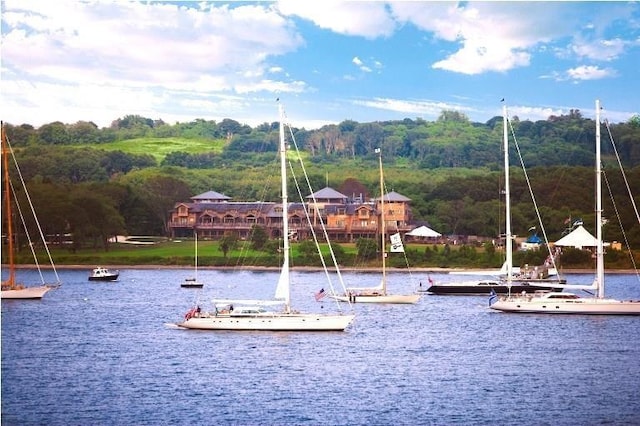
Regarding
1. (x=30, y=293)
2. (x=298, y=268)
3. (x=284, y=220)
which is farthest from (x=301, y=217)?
(x=284, y=220)

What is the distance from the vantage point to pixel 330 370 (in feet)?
131

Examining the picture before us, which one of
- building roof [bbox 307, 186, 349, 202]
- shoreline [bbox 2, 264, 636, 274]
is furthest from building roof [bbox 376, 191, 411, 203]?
shoreline [bbox 2, 264, 636, 274]

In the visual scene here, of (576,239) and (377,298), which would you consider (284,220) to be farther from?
(576,239)

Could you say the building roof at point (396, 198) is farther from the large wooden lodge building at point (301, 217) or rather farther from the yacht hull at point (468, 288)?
the yacht hull at point (468, 288)

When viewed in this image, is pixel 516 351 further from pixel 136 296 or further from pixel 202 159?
pixel 202 159

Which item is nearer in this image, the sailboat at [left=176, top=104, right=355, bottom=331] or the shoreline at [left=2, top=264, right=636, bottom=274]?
the sailboat at [left=176, top=104, right=355, bottom=331]

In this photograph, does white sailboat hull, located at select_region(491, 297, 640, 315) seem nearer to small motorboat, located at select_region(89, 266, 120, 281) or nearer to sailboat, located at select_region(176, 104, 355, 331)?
sailboat, located at select_region(176, 104, 355, 331)

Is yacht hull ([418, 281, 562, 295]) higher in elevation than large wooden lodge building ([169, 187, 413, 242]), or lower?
lower

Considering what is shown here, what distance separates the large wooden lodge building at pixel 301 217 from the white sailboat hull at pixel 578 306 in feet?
179

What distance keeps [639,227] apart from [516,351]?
187 feet

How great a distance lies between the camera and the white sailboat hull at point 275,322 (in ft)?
154

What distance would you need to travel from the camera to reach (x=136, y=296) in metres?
74.6

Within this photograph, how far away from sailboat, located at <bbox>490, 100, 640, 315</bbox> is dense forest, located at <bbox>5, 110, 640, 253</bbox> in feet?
72.8

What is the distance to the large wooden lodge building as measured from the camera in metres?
118
